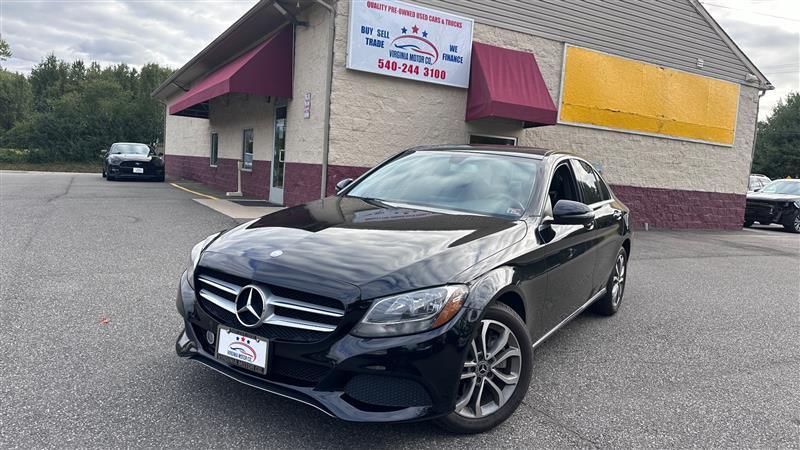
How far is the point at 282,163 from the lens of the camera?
13094 millimetres

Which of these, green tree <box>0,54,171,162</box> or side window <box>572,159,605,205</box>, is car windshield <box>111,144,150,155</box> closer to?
side window <box>572,159,605,205</box>

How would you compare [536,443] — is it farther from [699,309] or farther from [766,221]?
[766,221]

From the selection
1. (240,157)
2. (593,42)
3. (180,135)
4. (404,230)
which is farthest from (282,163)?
(180,135)

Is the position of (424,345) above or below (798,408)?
above

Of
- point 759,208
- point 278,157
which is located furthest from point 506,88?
point 759,208

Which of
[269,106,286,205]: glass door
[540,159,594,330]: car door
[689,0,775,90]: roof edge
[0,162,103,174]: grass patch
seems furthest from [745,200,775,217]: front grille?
[0,162,103,174]: grass patch

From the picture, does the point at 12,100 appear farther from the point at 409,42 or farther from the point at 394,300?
the point at 394,300

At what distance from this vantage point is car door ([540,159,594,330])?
11.5ft

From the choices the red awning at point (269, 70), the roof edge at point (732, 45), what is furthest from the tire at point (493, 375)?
the roof edge at point (732, 45)

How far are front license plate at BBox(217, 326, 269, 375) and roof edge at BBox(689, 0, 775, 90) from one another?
16.5 metres

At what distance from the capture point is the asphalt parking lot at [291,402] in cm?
270

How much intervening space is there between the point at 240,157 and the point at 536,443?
1476 centimetres

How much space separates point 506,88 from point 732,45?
8.75 m

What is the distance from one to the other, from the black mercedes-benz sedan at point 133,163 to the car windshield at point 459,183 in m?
17.9
